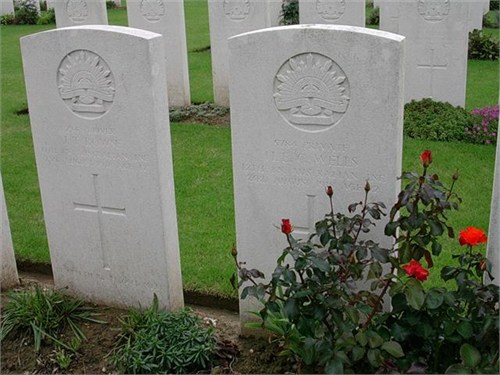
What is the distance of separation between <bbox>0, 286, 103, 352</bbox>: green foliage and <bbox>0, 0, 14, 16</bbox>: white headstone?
17.3 metres

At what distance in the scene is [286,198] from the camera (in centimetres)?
401

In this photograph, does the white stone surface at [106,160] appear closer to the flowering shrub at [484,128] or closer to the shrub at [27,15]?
the flowering shrub at [484,128]

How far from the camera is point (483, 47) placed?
12.8 meters

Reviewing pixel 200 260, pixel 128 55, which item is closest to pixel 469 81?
pixel 200 260

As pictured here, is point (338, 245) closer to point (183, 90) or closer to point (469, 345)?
point (469, 345)

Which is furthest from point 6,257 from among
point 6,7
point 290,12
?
point 6,7

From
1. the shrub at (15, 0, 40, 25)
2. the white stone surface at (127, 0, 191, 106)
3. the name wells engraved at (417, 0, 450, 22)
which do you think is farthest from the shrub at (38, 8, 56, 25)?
the name wells engraved at (417, 0, 450, 22)

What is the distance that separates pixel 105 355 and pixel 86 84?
5.55ft

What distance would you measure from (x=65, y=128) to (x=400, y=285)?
2.43 metres

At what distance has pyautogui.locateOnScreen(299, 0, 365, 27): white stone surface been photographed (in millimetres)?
9117

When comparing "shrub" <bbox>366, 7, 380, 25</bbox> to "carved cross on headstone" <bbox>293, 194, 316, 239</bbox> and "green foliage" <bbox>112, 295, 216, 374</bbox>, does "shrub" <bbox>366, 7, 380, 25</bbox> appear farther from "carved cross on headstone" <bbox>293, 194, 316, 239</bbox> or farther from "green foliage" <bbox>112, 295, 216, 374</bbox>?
"green foliage" <bbox>112, 295, 216, 374</bbox>

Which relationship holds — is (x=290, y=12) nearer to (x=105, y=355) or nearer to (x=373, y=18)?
(x=373, y=18)

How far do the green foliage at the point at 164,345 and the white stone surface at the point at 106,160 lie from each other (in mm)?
322

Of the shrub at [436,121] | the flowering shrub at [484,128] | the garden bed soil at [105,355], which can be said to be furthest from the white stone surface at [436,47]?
the garden bed soil at [105,355]
